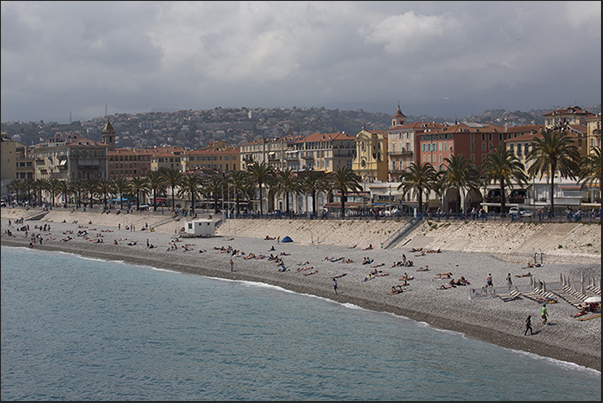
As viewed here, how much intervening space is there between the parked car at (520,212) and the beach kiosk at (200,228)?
35.0 meters

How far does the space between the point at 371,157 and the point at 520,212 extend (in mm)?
47525

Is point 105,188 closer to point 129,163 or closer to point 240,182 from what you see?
point 240,182

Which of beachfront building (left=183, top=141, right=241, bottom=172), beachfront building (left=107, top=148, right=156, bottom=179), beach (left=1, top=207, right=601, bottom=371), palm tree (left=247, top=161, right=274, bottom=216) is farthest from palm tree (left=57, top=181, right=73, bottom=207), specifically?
palm tree (left=247, top=161, right=274, bottom=216)

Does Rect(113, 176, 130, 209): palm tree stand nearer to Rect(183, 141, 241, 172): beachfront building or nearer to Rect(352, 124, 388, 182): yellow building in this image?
Rect(183, 141, 241, 172): beachfront building

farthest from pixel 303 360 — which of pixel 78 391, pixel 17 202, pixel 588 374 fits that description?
pixel 17 202

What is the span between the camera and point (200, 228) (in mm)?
83688

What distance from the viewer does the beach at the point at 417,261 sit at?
36.7m

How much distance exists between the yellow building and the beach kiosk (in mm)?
31600

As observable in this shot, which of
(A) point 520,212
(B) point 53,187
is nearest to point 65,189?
(B) point 53,187

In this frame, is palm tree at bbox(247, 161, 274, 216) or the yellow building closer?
palm tree at bbox(247, 161, 274, 216)

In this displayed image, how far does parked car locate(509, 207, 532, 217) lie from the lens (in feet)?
201

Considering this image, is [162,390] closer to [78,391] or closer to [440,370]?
[78,391]

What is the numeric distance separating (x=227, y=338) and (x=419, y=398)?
13473 mm

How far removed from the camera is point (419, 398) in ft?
97.5
